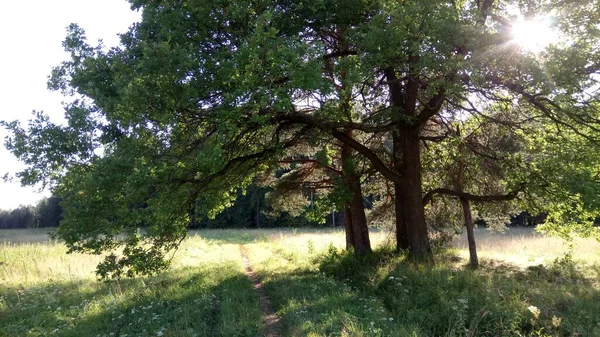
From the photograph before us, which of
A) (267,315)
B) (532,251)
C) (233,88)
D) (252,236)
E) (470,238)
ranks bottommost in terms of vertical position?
(532,251)

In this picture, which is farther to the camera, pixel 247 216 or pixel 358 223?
pixel 247 216

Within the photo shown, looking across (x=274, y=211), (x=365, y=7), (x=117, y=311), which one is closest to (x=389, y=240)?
(x=274, y=211)

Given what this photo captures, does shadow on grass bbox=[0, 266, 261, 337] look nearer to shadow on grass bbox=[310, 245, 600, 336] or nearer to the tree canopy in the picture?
the tree canopy

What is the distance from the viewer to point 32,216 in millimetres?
93688

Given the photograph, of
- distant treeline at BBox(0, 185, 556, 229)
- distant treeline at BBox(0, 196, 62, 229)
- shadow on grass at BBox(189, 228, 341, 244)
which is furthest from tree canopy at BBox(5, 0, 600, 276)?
distant treeline at BBox(0, 196, 62, 229)

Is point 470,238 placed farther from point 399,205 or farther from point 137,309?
point 137,309

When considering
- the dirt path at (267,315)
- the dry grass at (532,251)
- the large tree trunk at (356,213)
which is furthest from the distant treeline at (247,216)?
the dirt path at (267,315)

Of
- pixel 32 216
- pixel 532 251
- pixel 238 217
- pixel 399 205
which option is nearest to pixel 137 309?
pixel 399 205

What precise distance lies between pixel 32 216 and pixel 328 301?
10555 cm

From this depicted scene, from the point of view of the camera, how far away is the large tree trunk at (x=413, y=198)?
41.0 ft

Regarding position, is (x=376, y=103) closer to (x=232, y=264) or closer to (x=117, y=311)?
(x=232, y=264)

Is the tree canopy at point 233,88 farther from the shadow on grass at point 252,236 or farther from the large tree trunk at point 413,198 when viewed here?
the shadow on grass at point 252,236

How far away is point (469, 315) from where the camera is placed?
300 inches

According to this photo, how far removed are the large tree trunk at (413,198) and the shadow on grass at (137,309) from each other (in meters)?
5.18
